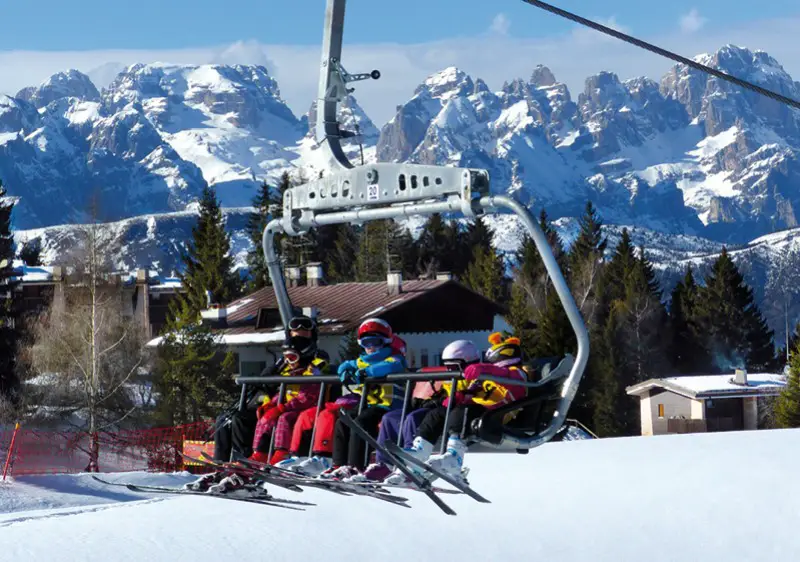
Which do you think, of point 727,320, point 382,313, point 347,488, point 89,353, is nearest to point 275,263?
point 347,488

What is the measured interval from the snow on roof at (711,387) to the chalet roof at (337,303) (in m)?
8.32

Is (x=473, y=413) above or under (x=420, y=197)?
under

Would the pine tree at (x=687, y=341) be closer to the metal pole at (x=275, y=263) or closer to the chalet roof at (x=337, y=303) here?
the chalet roof at (x=337, y=303)

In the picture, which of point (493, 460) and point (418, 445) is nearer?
point (418, 445)

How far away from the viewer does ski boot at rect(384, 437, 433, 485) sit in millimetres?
11062

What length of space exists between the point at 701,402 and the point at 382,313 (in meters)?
18.2

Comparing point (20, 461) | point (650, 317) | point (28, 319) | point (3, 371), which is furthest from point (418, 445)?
point (650, 317)

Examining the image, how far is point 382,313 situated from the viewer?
4688 cm

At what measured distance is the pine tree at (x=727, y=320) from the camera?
238 feet

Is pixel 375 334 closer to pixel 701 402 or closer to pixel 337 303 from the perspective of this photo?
pixel 337 303

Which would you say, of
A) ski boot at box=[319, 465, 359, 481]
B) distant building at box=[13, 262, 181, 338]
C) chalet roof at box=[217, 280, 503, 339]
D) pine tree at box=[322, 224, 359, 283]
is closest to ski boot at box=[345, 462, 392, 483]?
ski boot at box=[319, 465, 359, 481]

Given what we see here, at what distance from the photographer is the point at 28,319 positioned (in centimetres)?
6109

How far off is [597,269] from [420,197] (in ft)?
206

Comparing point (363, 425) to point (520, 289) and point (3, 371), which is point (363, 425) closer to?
point (3, 371)
